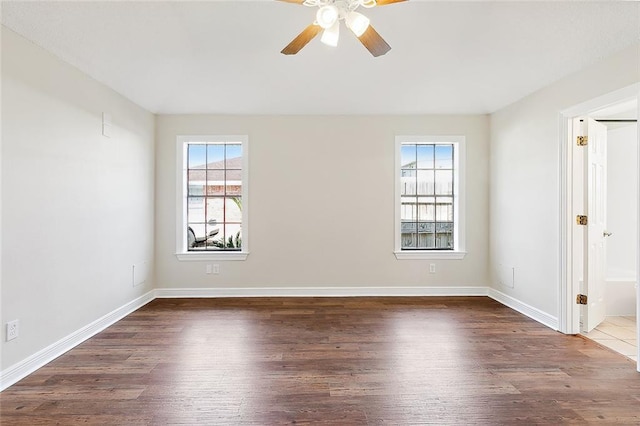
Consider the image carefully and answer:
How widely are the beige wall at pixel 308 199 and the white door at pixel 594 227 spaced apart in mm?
1565

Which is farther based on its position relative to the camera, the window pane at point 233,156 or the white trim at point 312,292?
the window pane at point 233,156

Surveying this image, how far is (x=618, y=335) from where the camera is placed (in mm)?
3416

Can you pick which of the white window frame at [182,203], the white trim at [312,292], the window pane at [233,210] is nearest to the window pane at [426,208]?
the white trim at [312,292]

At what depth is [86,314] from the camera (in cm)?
331

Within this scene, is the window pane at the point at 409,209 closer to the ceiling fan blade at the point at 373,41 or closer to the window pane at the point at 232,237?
the window pane at the point at 232,237

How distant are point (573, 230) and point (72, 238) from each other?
468 cm

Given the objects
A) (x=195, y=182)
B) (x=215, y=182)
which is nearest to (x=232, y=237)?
(x=215, y=182)

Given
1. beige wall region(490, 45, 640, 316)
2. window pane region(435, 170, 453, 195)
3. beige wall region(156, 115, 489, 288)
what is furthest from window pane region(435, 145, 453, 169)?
beige wall region(490, 45, 640, 316)

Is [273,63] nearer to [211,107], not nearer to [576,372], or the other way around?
[211,107]

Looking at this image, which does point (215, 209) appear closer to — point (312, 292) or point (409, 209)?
point (312, 292)

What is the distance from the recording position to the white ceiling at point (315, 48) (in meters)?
2.43

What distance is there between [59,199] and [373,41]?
2798 mm

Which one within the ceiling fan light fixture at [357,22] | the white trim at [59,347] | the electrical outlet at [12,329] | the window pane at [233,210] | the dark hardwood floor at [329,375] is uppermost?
the ceiling fan light fixture at [357,22]

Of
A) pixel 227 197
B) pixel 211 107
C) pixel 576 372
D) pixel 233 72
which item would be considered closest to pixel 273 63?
pixel 233 72
